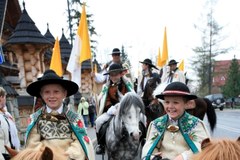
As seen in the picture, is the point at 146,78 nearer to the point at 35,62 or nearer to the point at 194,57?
the point at 35,62

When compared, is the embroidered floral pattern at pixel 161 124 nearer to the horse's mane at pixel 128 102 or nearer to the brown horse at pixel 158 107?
the horse's mane at pixel 128 102

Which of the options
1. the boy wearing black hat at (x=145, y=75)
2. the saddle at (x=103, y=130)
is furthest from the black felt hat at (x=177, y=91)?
the boy wearing black hat at (x=145, y=75)

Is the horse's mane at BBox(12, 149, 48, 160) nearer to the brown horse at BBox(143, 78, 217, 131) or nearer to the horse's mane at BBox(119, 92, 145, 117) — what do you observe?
the horse's mane at BBox(119, 92, 145, 117)

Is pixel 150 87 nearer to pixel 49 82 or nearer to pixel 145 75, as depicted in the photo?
pixel 145 75

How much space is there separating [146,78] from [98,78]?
5.09 ft

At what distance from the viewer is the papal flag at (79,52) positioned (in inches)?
258

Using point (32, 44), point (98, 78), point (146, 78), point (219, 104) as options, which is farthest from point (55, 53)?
point (219, 104)

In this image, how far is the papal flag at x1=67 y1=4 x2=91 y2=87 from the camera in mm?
6543

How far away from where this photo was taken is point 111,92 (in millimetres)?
6504

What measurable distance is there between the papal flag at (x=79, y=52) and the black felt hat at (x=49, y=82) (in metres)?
2.81

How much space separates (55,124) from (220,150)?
6.84ft

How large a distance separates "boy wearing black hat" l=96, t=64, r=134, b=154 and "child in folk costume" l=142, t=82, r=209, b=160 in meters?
2.75

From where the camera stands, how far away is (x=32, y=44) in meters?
13.7

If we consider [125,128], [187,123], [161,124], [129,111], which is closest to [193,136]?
[187,123]
